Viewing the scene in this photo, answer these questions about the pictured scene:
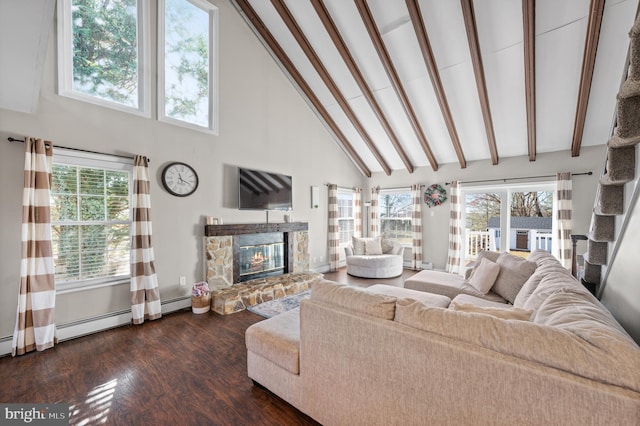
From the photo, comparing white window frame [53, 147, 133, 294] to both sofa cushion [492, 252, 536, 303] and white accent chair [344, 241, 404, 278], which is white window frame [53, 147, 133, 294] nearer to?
white accent chair [344, 241, 404, 278]

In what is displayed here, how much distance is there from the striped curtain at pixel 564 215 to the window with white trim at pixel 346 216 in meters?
4.12

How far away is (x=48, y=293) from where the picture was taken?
8.96ft

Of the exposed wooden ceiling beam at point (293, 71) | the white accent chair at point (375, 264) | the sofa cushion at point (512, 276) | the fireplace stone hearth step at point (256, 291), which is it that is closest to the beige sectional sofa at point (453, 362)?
the sofa cushion at point (512, 276)

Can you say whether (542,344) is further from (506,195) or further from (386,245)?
(506,195)

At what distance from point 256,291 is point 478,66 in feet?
15.0

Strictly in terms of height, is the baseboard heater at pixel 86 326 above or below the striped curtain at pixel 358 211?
below

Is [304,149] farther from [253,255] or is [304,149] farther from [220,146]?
[253,255]

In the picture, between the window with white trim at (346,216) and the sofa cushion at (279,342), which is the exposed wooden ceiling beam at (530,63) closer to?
the window with white trim at (346,216)

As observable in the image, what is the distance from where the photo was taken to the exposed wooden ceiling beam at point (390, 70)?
367 centimetres

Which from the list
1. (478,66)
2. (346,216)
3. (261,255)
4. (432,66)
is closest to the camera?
(478,66)

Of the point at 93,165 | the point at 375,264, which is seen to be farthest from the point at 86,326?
the point at 375,264

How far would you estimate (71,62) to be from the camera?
119 inches

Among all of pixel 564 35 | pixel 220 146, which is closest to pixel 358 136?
pixel 220 146

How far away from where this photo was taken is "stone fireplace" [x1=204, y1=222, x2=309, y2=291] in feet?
13.5
